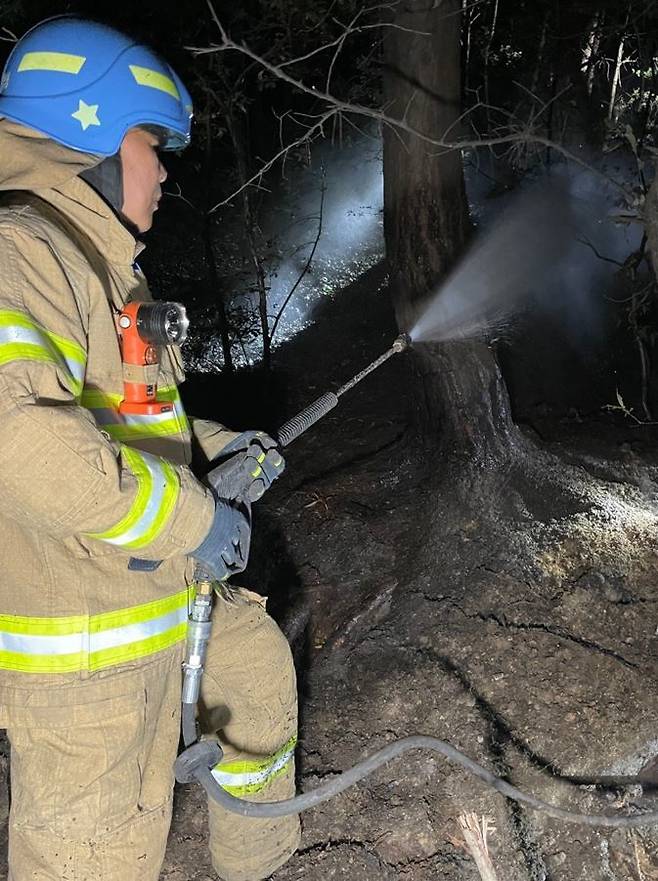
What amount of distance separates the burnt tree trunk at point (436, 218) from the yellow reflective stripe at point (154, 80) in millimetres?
2202

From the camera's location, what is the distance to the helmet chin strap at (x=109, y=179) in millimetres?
2016

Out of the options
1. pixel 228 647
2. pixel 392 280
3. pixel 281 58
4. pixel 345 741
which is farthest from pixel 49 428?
pixel 281 58

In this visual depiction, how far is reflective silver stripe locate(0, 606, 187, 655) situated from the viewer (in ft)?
5.95

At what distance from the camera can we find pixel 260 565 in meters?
4.33

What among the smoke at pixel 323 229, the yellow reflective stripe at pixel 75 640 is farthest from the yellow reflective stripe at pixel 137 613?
the smoke at pixel 323 229

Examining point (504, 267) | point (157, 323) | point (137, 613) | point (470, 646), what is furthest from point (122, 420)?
point (504, 267)

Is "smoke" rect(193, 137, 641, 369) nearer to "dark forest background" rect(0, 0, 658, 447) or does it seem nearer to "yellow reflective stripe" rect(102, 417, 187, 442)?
"dark forest background" rect(0, 0, 658, 447)

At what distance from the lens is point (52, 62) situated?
198 centimetres

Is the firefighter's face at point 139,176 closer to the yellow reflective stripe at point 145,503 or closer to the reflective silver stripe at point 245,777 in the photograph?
the yellow reflective stripe at point 145,503

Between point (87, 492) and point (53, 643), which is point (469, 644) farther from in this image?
point (87, 492)

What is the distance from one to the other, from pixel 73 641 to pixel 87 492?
45cm

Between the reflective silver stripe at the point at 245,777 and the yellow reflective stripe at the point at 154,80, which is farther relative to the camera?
the reflective silver stripe at the point at 245,777

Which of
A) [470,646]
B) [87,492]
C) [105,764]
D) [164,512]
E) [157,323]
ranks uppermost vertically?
[157,323]

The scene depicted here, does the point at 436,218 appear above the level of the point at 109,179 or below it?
below
